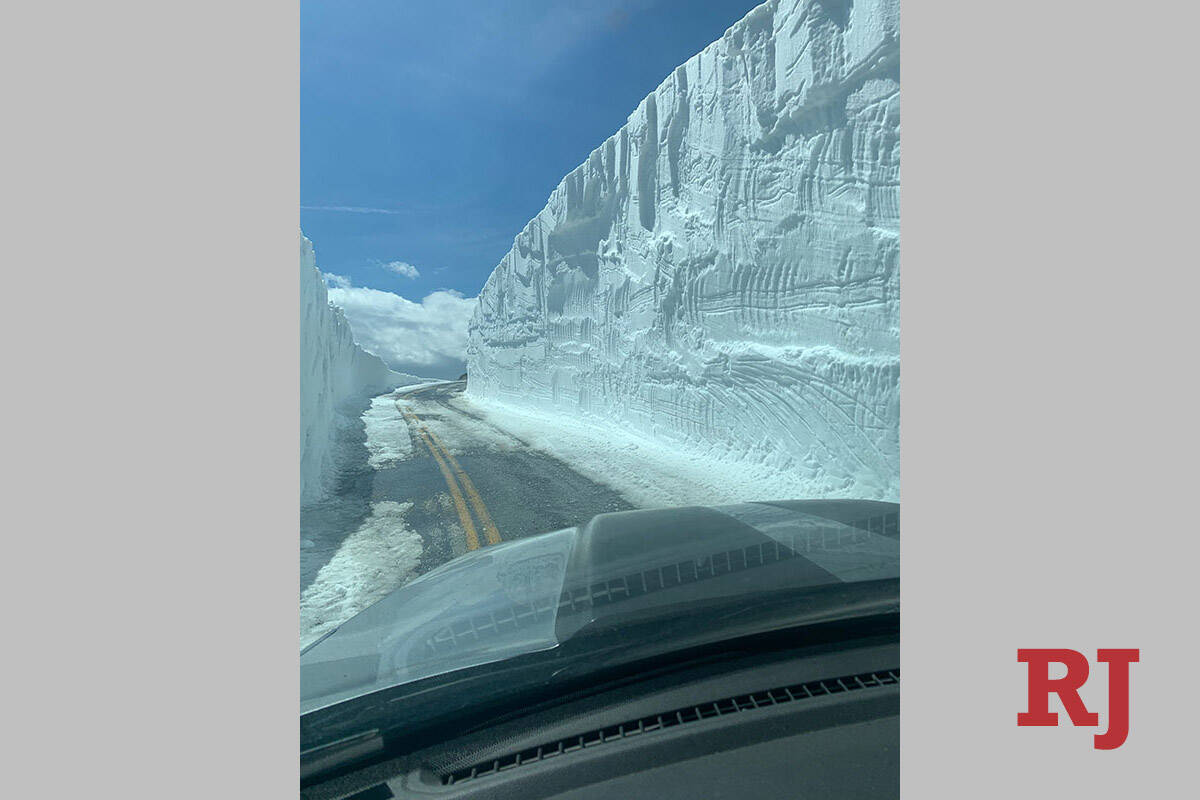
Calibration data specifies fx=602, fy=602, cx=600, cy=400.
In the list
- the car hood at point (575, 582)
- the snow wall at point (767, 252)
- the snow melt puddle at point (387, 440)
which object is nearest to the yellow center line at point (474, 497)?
the snow melt puddle at point (387, 440)

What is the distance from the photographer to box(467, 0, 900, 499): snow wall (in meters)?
6.39

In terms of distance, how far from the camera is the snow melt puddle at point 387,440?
8.45 metres

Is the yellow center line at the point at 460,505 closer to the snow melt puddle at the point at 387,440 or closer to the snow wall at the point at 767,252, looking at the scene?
the snow melt puddle at the point at 387,440

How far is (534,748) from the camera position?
157 cm

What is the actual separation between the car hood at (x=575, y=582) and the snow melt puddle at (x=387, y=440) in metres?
5.50

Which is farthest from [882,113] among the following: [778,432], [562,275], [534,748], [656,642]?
[562,275]

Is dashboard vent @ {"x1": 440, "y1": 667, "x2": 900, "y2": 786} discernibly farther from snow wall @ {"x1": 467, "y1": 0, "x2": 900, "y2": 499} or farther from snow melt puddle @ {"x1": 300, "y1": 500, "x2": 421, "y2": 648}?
snow wall @ {"x1": 467, "y1": 0, "x2": 900, "y2": 499}

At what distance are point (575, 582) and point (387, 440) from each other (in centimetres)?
876

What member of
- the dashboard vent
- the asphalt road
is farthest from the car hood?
the asphalt road

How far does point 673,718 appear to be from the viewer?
164 cm

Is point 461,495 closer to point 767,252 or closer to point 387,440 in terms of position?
point 387,440

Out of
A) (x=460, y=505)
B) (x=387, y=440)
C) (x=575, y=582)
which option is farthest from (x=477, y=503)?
(x=387, y=440)

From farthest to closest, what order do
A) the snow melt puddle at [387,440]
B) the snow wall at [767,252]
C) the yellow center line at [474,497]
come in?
the snow melt puddle at [387,440], the snow wall at [767,252], the yellow center line at [474,497]

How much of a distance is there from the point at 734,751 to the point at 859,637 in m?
0.79
